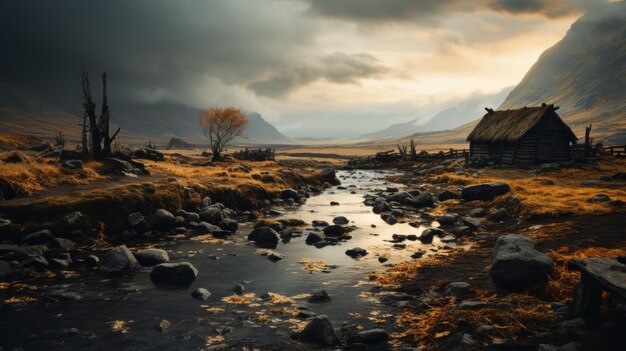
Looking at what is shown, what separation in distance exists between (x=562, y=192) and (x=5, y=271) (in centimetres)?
2626

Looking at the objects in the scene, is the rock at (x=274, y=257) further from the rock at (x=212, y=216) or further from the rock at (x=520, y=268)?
the rock at (x=520, y=268)

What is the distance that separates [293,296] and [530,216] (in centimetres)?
1286

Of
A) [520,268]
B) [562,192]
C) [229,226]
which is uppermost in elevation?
[562,192]

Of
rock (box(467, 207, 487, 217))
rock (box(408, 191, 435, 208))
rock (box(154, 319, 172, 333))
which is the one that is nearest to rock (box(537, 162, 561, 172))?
rock (box(408, 191, 435, 208))

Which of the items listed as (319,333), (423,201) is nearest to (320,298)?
(319,333)

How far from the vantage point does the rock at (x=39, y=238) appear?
1452cm

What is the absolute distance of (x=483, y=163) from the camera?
4709 cm

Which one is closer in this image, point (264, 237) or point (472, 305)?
point (472, 305)

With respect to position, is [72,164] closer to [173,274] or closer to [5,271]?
[5,271]

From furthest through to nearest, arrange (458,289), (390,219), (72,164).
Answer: (72,164) → (390,219) → (458,289)

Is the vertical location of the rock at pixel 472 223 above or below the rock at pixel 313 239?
above

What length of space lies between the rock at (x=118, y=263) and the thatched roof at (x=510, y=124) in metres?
41.3

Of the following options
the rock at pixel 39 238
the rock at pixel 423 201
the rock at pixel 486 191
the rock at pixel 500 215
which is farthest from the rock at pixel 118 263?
the rock at pixel 486 191

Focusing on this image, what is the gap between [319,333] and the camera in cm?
812
